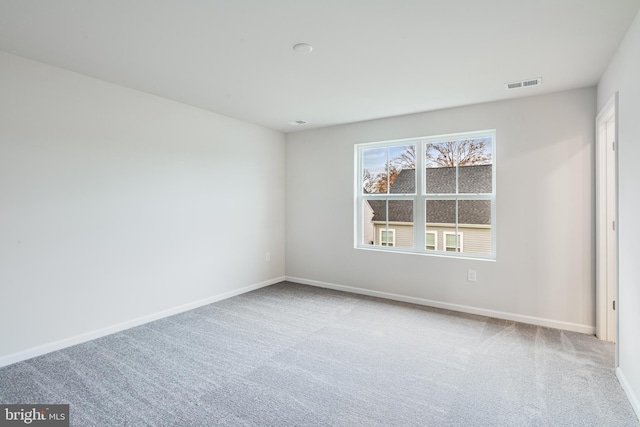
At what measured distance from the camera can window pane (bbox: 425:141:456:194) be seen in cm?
411

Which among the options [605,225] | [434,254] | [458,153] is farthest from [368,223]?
[605,225]

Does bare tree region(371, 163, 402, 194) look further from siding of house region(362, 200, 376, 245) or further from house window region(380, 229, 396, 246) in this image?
house window region(380, 229, 396, 246)

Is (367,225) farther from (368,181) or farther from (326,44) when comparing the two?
(326,44)

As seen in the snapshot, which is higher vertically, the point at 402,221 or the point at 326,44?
the point at 326,44

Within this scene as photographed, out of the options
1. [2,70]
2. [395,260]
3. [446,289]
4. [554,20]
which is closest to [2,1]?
[2,70]

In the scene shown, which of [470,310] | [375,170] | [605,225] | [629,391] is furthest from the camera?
[375,170]

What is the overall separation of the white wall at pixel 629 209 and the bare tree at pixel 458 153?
4.86ft

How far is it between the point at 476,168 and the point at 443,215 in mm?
679

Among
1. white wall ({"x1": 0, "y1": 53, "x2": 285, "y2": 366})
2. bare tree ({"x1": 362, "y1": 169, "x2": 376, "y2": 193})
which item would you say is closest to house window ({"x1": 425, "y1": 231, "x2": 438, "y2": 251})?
bare tree ({"x1": 362, "y1": 169, "x2": 376, "y2": 193})

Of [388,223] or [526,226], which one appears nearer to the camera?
[526,226]

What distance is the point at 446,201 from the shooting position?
4145mm

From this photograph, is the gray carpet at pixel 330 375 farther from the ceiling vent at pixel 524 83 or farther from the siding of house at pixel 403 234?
the ceiling vent at pixel 524 83

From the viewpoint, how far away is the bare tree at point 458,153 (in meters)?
3.92

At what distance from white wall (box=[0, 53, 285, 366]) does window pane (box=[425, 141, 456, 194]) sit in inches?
98.4
